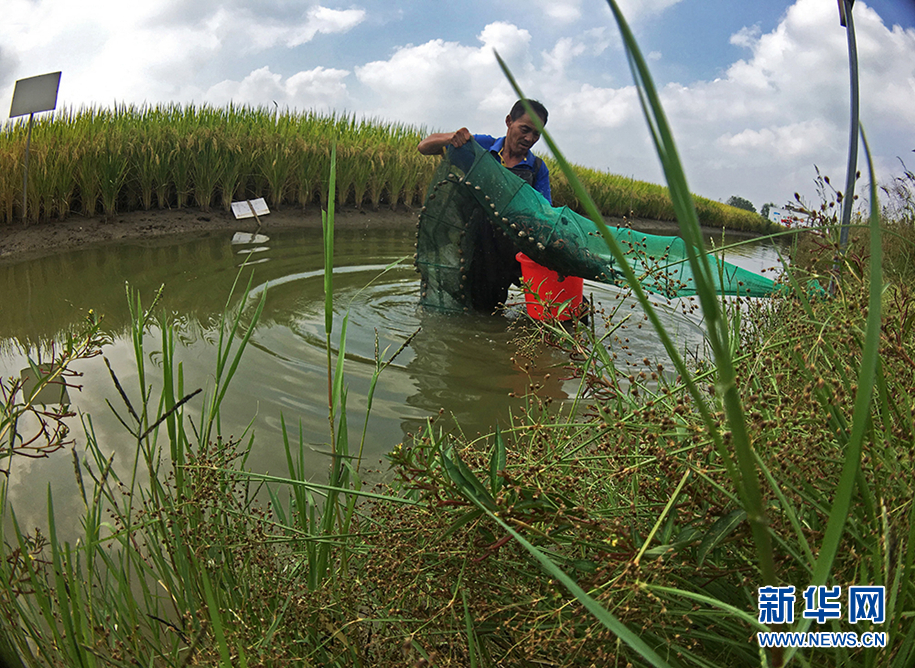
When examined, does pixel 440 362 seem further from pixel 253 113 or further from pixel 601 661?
pixel 253 113

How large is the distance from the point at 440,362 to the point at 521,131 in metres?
1.93

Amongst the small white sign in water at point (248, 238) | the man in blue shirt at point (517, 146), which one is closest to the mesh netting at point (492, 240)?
the man in blue shirt at point (517, 146)

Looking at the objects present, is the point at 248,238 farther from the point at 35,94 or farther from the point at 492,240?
the point at 492,240

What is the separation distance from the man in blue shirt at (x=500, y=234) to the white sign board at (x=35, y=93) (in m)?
2.83

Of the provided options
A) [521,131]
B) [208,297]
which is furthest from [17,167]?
[521,131]

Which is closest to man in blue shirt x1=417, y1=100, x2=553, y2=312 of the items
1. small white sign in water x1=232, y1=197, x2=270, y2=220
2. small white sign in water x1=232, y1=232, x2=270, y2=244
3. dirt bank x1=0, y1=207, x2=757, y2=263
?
dirt bank x1=0, y1=207, x2=757, y2=263

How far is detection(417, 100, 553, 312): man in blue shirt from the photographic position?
439cm

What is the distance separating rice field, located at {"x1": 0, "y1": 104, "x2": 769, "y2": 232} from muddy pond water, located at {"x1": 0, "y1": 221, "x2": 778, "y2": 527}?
1129 millimetres

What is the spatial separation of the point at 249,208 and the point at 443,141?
4821 mm

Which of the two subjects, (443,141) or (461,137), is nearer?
(461,137)

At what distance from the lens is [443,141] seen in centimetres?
412

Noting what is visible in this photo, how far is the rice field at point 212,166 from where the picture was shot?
650cm

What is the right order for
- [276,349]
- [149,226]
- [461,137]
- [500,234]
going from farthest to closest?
1. [149,226]
2. [500,234]
3. [461,137]
4. [276,349]

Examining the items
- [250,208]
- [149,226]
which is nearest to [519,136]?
[250,208]
